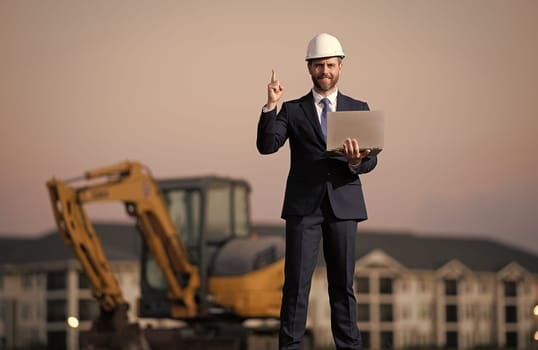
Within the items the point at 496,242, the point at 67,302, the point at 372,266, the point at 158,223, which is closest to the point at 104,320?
the point at 158,223

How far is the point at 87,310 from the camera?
88062 millimetres

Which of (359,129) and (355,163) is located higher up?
(359,129)

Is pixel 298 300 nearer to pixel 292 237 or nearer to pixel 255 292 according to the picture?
pixel 292 237

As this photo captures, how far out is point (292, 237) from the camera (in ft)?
27.9

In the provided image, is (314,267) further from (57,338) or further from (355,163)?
(57,338)

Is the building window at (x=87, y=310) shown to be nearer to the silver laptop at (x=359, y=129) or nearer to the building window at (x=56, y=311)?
the building window at (x=56, y=311)

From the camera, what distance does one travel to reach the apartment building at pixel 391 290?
3482 inches

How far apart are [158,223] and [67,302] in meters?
55.9

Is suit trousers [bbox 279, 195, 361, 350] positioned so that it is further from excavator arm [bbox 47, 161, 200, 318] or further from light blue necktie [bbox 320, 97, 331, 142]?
excavator arm [bbox 47, 161, 200, 318]

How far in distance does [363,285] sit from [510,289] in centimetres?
1540

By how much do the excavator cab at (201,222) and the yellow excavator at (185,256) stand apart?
24 mm

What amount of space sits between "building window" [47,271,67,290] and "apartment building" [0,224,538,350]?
86mm

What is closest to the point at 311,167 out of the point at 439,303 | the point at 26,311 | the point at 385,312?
the point at 26,311

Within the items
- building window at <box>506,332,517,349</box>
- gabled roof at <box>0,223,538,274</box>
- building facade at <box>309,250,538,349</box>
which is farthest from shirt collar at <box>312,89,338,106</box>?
building window at <box>506,332,517,349</box>
